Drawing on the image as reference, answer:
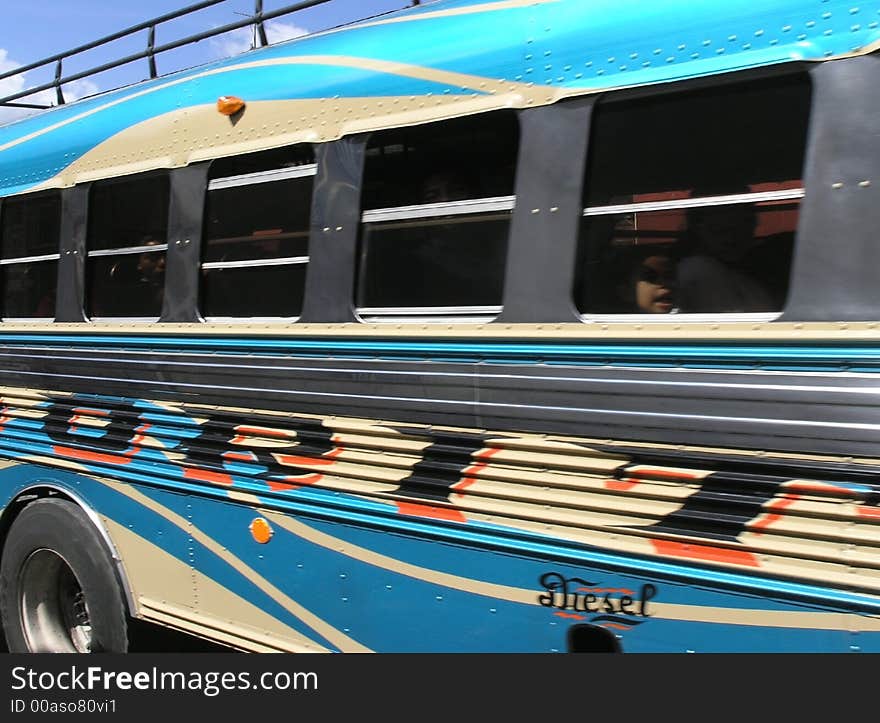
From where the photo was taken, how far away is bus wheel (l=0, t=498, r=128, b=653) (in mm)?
4246

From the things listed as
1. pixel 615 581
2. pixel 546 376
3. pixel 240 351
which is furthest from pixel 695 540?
pixel 240 351

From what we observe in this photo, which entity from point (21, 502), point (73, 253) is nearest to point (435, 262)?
point (73, 253)

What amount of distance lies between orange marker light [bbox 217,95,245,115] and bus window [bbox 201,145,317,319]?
0.20 m

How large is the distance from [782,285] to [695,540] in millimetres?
764

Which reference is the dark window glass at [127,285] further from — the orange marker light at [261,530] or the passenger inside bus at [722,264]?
the passenger inside bus at [722,264]

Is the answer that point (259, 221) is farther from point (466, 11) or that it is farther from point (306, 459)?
point (466, 11)

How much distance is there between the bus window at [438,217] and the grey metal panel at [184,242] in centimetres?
97

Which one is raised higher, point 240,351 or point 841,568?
point 240,351

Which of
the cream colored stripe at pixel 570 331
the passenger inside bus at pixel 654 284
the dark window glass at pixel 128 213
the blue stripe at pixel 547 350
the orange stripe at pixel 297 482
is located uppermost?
the dark window glass at pixel 128 213

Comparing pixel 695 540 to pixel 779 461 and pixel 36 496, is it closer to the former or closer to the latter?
pixel 779 461

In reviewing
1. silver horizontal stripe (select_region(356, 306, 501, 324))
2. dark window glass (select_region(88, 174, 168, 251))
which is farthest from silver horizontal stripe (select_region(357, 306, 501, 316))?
dark window glass (select_region(88, 174, 168, 251))

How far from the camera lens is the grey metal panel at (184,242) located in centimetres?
387

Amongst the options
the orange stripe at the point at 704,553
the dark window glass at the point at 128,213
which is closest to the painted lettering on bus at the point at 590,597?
the orange stripe at the point at 704,553
